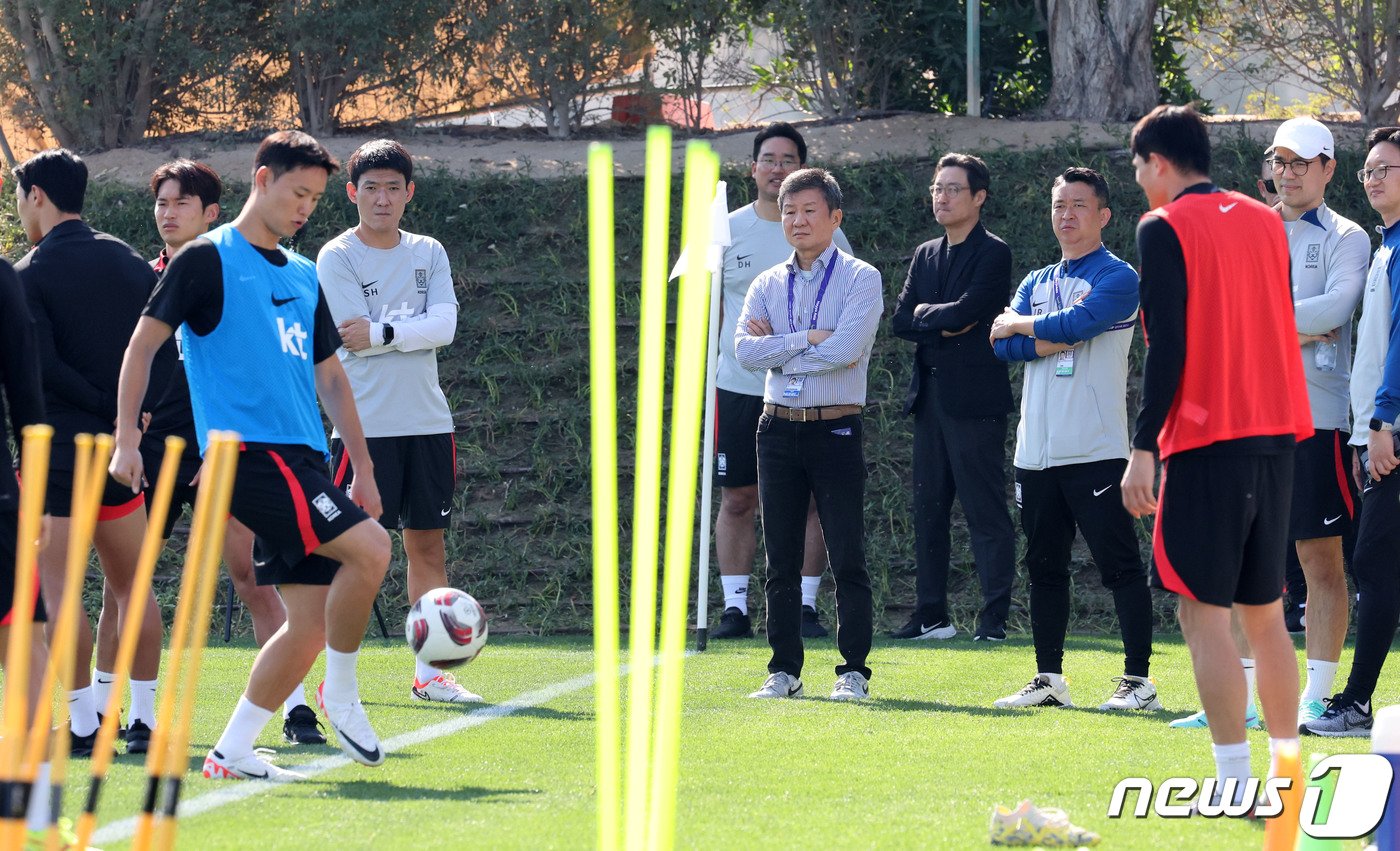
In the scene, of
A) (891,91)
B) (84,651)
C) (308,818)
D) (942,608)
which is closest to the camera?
(308,818)

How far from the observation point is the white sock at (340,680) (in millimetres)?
5359

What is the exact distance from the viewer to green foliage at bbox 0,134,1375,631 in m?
11.1

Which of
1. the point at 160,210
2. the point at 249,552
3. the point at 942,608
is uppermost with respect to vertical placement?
the point at 160,210

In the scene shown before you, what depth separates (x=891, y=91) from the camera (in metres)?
14.1

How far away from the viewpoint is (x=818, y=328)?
7.29 metres

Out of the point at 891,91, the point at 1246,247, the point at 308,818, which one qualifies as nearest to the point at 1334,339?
the point at 1246,247

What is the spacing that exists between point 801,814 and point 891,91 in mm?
10293

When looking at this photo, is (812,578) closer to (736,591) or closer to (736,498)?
(736,591)

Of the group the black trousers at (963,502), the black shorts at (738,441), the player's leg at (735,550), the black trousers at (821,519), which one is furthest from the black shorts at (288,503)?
the black trousers at (963,502)

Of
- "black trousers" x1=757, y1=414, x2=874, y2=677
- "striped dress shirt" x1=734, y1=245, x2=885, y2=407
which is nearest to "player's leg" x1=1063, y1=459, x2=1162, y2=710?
"black trousers" x1=757, y1=414, x2=874, y2=677

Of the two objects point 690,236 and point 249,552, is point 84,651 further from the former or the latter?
point 690,236

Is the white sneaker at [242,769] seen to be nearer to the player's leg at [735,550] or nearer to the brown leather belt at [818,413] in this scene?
the brown leather belt at [818,413]

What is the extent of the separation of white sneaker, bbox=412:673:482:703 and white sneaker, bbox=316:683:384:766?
1.76m

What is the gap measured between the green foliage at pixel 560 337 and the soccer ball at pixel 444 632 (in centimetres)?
479
